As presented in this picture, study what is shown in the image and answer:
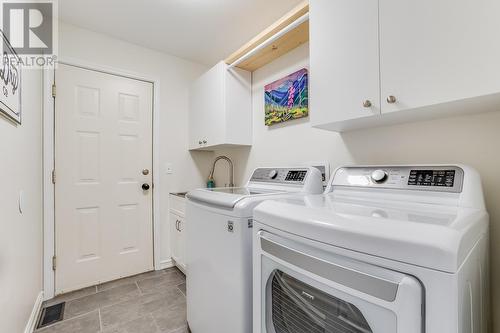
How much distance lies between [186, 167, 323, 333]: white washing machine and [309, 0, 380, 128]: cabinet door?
0.45 meters

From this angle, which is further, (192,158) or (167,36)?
(192,158)

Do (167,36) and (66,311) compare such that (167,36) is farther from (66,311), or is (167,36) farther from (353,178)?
(66,311)

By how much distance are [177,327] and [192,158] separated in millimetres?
1741

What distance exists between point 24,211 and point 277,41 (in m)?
2.08

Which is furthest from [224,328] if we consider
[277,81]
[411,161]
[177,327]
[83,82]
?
[83,82]

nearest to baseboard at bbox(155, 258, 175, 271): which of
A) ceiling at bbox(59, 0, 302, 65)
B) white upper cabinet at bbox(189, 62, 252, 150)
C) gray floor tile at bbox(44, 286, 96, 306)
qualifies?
gray floor tile at bbox(44, 286, 96, 306)

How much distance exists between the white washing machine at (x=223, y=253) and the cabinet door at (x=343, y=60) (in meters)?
0.45

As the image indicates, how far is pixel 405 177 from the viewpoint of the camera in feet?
3.55

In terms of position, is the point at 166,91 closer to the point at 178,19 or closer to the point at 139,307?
the point at 178,19

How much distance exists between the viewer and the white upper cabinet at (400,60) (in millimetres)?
785

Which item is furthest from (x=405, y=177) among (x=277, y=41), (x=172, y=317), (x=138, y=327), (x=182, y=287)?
(x=182, y=287)

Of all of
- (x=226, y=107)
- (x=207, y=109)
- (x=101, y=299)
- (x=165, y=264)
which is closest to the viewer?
(x=101, y=299)

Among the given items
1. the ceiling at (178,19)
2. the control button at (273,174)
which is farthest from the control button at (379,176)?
the ceiling at (178,19)

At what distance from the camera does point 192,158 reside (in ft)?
9.37
